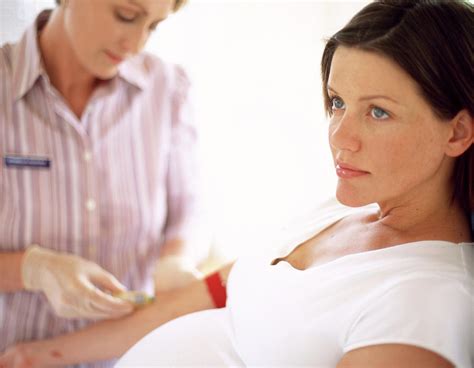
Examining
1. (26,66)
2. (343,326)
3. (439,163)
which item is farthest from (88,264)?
(439,163)

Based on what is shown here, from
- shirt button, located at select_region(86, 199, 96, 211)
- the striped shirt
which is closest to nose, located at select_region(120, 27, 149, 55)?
the striped shirt

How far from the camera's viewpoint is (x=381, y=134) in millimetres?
891

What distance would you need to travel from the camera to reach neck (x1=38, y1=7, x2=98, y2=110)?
1.30 meters

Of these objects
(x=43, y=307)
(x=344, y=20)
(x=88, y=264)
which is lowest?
(x=43, y=307)

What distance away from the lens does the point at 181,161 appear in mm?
1472

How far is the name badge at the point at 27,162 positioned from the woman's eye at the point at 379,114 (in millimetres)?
770

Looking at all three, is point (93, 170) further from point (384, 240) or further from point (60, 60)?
point (384, 240)

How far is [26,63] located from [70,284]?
1.66 feet

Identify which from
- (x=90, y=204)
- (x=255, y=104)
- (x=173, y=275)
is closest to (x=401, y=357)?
(x=173, y=275)

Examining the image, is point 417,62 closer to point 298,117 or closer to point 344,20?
point 344,20

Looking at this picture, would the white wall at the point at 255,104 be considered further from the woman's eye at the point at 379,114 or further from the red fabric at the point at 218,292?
the woman's eye at the point at 379,114

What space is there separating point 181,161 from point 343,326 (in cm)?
72

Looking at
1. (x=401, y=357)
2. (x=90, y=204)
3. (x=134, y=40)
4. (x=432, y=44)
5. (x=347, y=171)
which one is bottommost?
(x=90, y=204)

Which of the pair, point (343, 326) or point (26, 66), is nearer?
point (343, 326)
